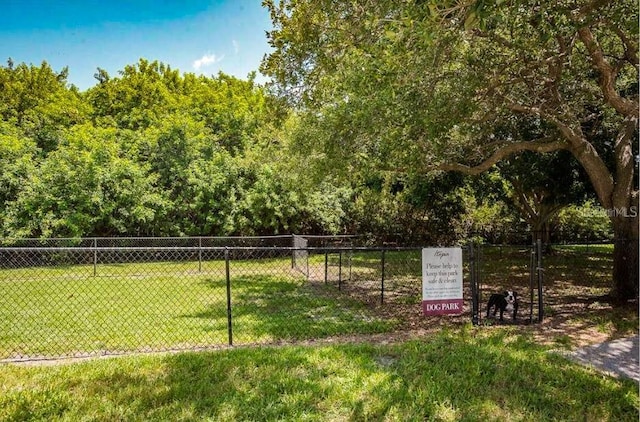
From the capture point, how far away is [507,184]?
1608 centimetres

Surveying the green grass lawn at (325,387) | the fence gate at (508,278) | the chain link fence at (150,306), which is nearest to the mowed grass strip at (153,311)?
the chain link fence at (150,306)

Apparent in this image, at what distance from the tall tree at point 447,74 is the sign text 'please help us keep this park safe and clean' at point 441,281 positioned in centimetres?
Answer: 191

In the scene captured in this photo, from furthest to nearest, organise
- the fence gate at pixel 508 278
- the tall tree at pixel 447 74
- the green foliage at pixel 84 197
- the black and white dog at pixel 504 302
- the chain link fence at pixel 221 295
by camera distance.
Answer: the green foliage at pixel 84 197 < the black and white dog at pixel 504 302 < the fence gate at pixel 508 278 < the chain link fence at pixel 221 295 < the tall tree at pixel 447 74

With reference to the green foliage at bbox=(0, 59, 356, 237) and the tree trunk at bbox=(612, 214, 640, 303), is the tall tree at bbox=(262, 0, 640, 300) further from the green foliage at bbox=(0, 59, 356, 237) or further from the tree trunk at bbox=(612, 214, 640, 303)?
the green foliage at bbox=(0, 59, 356, 237)

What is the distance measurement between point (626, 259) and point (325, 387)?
6.82 meters

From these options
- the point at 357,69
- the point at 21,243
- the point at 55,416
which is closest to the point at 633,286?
the point at 357,69

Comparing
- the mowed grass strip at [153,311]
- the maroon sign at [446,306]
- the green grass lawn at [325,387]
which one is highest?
the maroon sign at [446,306]

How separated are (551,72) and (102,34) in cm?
886

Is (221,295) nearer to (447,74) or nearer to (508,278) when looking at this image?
(447,74)

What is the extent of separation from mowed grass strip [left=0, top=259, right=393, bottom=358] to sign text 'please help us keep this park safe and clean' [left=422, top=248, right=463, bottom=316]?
744 mm

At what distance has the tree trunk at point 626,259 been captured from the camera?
767 cm

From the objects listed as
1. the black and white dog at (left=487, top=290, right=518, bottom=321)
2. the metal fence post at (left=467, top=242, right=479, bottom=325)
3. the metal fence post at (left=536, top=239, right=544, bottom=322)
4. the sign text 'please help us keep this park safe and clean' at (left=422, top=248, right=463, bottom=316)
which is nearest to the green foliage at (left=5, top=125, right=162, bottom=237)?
the sign text 'please help us keep this park safe and clean' at (left=422, top=248, right=463, bottom=316)

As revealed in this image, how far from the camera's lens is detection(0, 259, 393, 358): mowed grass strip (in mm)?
5668

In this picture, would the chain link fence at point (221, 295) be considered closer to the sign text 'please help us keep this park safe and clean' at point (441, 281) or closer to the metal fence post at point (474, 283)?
the metal fence post at point (474, 283)
